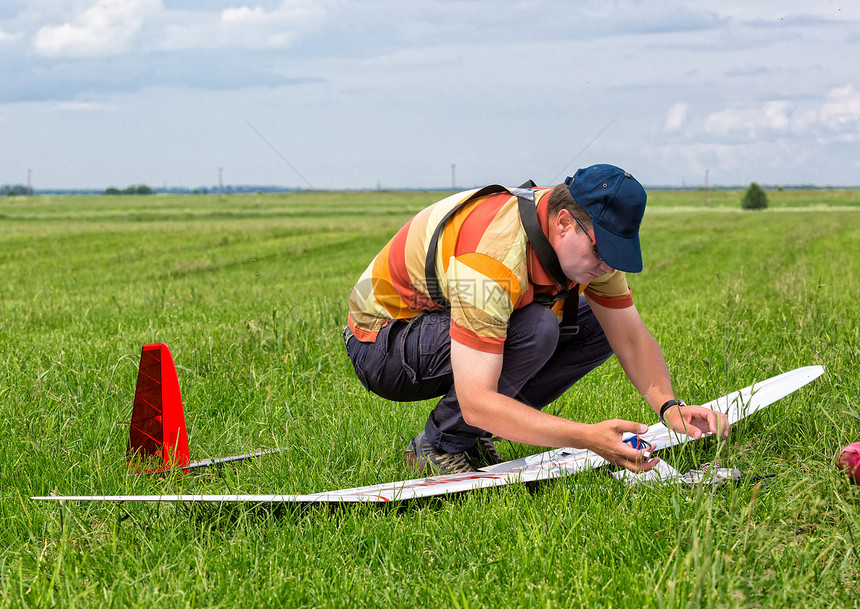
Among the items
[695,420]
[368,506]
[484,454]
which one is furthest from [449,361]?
[695,420]

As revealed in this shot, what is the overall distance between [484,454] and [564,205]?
4.38 ft

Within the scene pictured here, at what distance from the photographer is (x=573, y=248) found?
2729 mm

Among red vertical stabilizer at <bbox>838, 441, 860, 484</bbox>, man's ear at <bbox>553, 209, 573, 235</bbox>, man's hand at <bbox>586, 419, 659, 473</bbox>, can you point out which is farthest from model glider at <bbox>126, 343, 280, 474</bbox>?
red vertical stabilizer at <bbox>838, 441, 860, 484</bbox>

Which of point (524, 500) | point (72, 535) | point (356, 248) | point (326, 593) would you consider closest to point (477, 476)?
point (524, 500)

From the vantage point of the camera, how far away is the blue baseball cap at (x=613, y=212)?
265cm

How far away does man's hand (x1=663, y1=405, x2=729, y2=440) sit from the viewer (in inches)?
112

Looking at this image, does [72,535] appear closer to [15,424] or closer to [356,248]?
[15,424]

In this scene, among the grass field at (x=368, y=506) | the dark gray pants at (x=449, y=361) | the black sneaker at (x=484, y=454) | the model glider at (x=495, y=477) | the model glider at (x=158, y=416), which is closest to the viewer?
the grass field at (x=368, y=506)

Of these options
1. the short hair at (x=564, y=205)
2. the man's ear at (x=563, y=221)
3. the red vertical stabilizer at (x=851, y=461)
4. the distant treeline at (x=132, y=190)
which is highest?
the distant treeline at (x=132, y=190)

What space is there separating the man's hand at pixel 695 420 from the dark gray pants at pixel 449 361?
583 millimetres

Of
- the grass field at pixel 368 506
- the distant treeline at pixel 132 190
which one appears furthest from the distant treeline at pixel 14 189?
the grass field at pixel 368 506

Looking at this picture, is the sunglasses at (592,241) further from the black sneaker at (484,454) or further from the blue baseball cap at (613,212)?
the black sneaker at (484,454)

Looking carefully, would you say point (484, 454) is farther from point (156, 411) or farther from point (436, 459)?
point (156, 411)

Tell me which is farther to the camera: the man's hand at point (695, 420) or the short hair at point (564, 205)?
the man's hand at point (695, 420)
